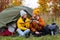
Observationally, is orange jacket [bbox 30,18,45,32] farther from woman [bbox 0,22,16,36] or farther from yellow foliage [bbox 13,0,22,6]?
yellow foliage [bbox 13,0,22,6]

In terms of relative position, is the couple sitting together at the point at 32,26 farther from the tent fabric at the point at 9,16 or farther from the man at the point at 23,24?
the tent fabric at the point at 9,16

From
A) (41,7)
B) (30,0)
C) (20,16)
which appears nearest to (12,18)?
(20,16)

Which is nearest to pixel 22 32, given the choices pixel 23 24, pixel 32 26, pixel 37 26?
pixel 23 24

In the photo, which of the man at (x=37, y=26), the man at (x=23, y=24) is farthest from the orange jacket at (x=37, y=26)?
the man at (x=23, y=24)

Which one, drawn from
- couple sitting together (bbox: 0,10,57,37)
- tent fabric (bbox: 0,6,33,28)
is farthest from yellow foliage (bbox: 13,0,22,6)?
couple sitting together (bbox: 0,10,57,37)

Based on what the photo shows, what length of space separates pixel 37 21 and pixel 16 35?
858 mm

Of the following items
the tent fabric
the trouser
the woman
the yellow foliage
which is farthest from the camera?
the yellow foliage

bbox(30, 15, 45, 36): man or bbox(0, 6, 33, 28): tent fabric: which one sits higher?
bbox(0, 6, 33, 28): tent fabric

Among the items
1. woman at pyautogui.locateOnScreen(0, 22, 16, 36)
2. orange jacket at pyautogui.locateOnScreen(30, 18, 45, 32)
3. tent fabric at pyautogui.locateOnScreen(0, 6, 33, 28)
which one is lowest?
woman at pyautogui.locateOnScreen(0, 22, 16, 36)

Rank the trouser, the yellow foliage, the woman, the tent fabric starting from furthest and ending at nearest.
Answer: the yellow foliage, the tent fabric, the woman, the trouser

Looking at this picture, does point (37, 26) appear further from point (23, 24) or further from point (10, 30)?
point (10, 30)

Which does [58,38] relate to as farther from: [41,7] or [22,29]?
[41,7]

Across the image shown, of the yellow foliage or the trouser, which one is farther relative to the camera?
the yellow foliage

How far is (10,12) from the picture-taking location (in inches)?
399
